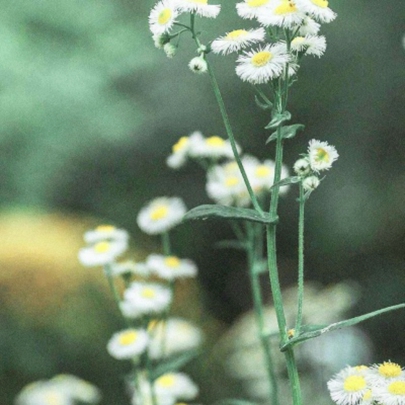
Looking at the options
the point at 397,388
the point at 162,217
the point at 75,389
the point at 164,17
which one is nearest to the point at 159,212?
the point at 162,217

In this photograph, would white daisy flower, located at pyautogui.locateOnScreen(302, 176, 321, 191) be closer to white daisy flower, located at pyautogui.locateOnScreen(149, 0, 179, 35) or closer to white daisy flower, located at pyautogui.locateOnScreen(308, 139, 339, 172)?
white daisy flower, located at pyautogui.locateOnScreen(308, 139, 339, 172)

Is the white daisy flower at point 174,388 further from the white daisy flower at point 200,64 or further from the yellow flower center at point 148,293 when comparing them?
the white daisy flower at point 200,64

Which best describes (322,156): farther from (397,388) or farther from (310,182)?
(397,388)

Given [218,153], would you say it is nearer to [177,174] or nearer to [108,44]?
[177,174]

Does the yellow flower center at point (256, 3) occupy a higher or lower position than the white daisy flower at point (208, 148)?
lower

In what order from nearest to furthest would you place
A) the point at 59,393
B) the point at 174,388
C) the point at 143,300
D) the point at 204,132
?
the point at 143,300, the point at 174,388, the point at 59,393, the point at 204,132

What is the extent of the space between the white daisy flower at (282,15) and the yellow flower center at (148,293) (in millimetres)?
601

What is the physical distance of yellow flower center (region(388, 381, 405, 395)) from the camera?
81 cm

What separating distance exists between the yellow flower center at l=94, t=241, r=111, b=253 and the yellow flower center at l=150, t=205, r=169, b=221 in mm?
102

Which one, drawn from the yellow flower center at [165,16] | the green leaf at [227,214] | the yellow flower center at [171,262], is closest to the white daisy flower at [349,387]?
the green leaf at [227,214]

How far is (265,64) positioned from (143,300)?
22.1 inches

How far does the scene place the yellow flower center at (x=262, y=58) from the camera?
0.83 metres

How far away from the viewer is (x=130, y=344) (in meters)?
1.30

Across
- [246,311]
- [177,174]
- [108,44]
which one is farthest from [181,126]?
[246,311]
